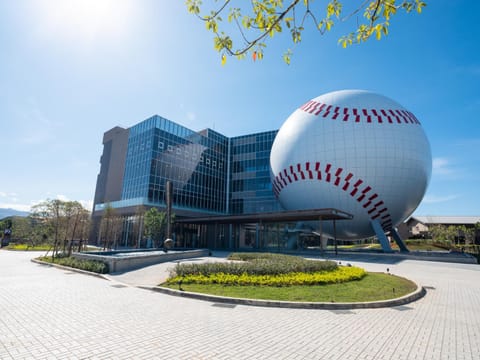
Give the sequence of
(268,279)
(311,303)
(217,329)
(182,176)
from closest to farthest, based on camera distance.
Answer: (217,329), (311,303), (268,279), (182,176)

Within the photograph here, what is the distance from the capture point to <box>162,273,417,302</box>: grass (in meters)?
9.33

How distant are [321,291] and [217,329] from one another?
5523 mm

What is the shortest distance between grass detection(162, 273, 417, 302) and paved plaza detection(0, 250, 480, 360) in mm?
852

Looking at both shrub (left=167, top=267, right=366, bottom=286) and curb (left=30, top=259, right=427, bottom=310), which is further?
shrub (left=167, top=267, right=366, bottom=286)

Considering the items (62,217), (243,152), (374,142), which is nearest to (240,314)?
(374,142)

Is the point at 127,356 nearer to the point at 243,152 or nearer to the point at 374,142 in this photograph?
the point at 374,142

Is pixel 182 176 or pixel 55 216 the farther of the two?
pixel 182 176

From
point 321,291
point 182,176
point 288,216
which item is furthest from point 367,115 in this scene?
point 182,176

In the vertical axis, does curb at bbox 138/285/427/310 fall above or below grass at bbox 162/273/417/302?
below

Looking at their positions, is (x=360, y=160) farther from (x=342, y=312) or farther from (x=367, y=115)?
(x=342, y=312)

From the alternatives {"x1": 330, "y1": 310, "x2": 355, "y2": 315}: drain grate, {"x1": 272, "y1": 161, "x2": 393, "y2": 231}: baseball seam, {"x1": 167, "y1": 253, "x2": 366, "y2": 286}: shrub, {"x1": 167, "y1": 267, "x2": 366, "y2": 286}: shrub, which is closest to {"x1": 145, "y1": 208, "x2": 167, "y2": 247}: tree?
{"x1": 272, "y1": 161, "x2": 393, "y2": 231}: baseball seam

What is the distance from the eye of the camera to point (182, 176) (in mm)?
50875

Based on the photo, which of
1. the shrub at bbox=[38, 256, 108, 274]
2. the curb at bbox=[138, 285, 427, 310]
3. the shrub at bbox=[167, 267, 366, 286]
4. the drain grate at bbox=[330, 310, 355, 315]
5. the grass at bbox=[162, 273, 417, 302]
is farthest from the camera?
the shrub at bbox=[38, 256, 108, 274]

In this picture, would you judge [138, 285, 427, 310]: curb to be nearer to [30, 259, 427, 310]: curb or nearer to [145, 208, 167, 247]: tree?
[30, 259, 427, 310]: curb
